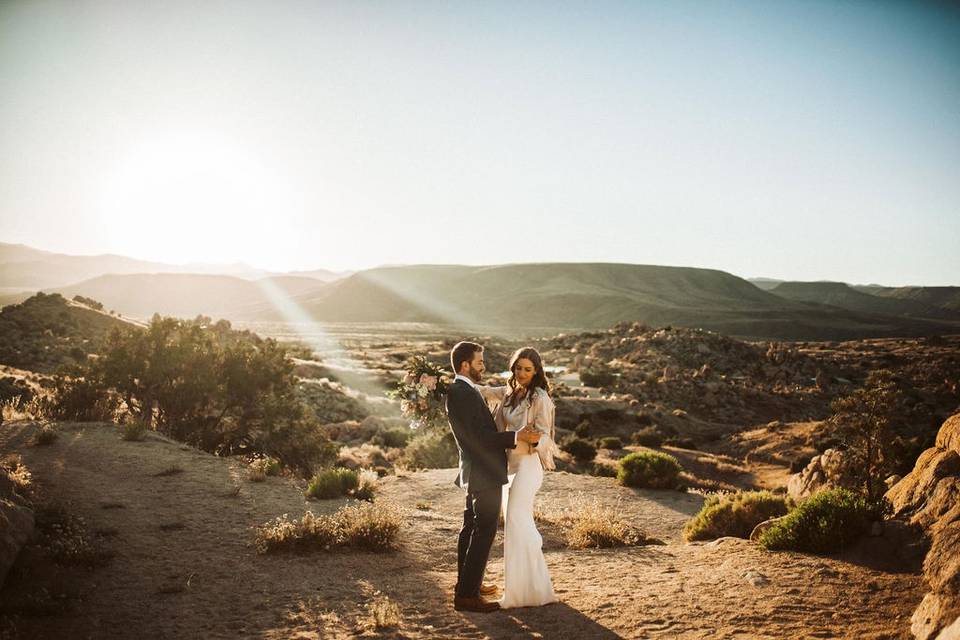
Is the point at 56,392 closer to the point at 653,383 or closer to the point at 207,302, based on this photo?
the point at 653,383

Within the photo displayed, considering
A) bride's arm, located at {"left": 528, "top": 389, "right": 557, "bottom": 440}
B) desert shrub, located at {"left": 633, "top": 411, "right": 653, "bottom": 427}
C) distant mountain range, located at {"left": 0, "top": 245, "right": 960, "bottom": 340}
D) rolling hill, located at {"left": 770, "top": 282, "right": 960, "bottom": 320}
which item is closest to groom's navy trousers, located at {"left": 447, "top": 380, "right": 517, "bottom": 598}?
bride's arm, located at {"left": 528, "top": 389, "right": 557, "bottom": 440}

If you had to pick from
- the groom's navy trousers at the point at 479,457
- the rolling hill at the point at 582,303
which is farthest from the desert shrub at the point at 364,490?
the rolling hill at the point at 582,303

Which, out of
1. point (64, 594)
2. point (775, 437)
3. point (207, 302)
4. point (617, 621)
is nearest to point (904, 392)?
point (775, 437)

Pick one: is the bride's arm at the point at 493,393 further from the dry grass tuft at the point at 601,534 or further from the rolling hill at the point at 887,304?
the rolling hill at the point at 887,304

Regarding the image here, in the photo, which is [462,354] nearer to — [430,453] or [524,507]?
[524,507]

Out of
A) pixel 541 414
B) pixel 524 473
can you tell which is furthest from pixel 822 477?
pixel 541 414

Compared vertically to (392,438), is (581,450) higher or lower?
higher

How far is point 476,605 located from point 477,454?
170cm

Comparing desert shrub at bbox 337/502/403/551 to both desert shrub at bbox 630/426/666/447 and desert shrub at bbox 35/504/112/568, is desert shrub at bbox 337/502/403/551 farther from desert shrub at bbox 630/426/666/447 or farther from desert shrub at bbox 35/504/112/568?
desert shrub at bbox 630/426/666/447

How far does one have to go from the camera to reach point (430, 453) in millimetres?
19094

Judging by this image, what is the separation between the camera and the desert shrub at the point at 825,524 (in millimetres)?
6996

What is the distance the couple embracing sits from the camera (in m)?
5.48

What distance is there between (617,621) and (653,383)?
3429cm

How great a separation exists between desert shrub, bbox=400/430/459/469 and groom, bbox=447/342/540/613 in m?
12.6
